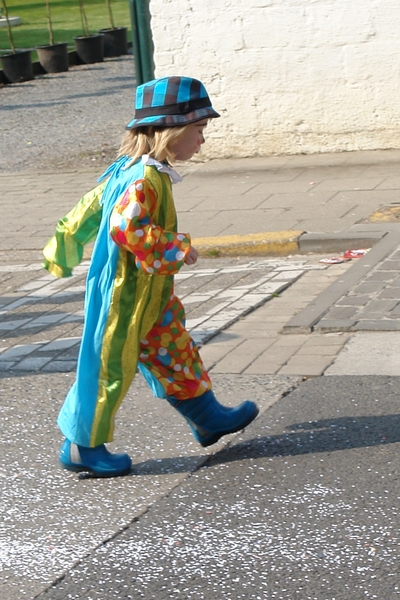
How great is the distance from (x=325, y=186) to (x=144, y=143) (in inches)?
230

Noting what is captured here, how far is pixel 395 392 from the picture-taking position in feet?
16.6

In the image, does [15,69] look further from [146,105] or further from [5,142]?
[146,105]

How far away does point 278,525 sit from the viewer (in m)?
3.82

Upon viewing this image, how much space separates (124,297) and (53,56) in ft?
59.2

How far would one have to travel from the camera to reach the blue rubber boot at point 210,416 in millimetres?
4441

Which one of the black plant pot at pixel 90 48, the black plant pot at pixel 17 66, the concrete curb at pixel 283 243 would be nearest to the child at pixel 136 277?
the concrete curb at pixel 283 243

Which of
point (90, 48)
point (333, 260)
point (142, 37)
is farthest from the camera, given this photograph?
point (90, 48)

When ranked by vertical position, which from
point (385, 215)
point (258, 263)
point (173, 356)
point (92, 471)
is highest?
point (173, 356)

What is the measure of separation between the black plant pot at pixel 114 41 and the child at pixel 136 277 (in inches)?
790

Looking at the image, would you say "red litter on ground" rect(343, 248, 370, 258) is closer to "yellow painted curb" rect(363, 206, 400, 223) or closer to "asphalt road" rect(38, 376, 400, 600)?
"yellow painted curb" rect(363, 206, 400, 223)

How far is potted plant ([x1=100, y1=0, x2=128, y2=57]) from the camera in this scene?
23609 millimetres

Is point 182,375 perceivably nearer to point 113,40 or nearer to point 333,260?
point 333,260

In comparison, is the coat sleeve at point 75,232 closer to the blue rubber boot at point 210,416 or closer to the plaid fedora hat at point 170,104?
the plaid fedora hat at point 170,104

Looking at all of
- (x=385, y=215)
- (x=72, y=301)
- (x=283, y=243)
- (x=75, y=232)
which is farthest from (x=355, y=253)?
(x=75, y=232)
